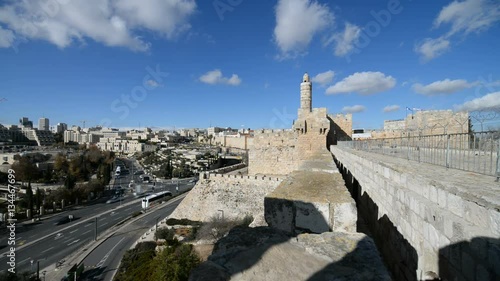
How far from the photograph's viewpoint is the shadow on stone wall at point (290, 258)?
139 centimetres

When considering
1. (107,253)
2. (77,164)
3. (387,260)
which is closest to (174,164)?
(77,164)

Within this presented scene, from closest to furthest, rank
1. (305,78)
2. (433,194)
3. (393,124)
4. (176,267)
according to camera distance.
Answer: (433,194)
(176,267)
(305,78)
(393,124)

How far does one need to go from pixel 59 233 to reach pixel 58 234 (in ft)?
1.00

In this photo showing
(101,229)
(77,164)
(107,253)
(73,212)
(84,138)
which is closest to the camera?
(107,253)

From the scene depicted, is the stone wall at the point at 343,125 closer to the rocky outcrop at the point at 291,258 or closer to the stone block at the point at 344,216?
the stone block at the point at 344,216

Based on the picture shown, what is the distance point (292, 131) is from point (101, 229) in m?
19.7

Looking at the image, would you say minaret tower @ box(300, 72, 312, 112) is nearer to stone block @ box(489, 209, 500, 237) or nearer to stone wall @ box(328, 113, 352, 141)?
stone wall @ box(328, 113, 352, 141)

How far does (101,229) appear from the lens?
23.6 meters

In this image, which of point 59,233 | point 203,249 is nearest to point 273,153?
point 203,249

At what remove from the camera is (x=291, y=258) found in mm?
1584

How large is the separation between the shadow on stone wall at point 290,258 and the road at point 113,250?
16.9 metres

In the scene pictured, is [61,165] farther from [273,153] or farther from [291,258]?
[291,258]

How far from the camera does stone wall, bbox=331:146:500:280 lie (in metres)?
1.57

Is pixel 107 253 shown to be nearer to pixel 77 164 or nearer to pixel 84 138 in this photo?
pixel 77 164
